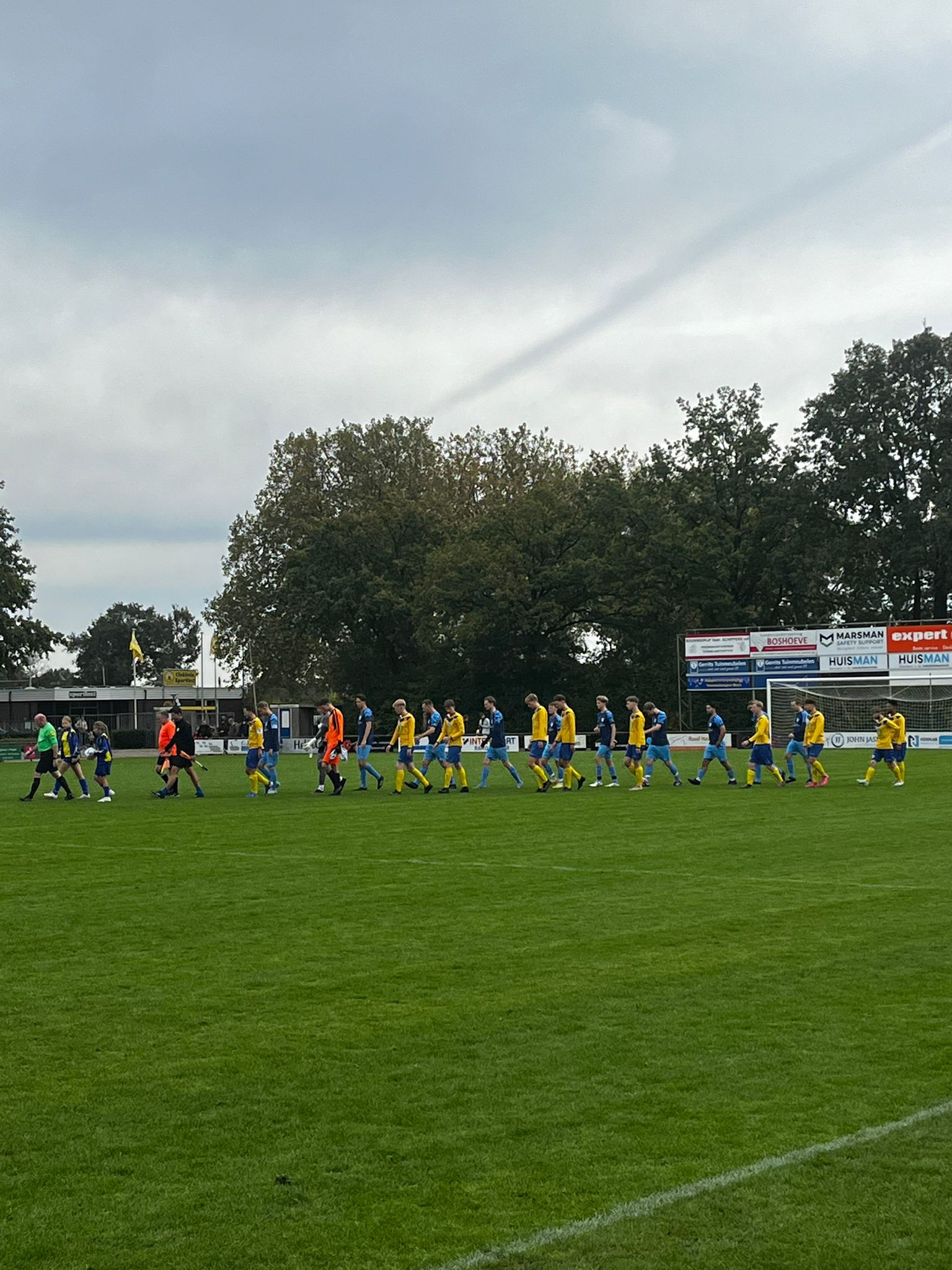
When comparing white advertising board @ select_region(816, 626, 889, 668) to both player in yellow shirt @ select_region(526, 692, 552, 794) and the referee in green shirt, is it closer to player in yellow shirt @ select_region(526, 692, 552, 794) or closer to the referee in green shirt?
player in yellow shirt @ select_region(526, 692, 552, 794)

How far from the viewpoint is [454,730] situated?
28.7 m

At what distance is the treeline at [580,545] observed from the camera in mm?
67500

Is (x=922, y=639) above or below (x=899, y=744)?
above

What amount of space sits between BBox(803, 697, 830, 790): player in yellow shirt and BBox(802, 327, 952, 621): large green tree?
1538 inches

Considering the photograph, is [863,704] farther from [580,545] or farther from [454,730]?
[454,730]

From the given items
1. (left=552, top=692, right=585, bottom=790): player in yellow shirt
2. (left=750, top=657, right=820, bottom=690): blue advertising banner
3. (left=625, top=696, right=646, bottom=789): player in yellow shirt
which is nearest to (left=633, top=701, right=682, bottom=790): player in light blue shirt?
(left=625, top=696, right=646, bottom=789): player in yellow shirt

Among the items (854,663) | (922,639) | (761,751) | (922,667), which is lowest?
(761,751)

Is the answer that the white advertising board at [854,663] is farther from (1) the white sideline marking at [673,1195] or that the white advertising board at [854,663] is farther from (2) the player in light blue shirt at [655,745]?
(1) the white sideline marking at [673,1195]

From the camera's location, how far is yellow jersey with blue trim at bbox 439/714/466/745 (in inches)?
1123

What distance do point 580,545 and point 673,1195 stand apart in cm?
6875

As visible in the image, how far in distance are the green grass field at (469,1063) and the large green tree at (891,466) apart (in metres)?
55.0

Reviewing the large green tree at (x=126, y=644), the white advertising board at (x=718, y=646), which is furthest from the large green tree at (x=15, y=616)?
the large green tree at (x=126, y=644)

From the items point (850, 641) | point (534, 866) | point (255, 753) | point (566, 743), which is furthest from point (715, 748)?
point (850, 641)

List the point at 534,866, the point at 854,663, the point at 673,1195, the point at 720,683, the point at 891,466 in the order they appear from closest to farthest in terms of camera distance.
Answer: the point at 673,1195
the point at 534,866
the point at 854,663
the point at 720,683
the point at 891,466
